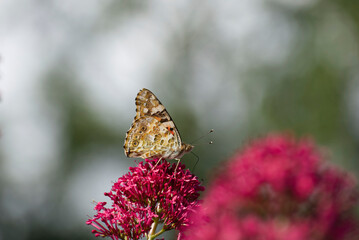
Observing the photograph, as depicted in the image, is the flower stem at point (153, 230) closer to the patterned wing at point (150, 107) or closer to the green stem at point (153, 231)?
the green stem at point (153, 231)

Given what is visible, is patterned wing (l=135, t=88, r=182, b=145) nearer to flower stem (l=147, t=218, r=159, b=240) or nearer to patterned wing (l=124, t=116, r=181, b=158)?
patterned wing (l=124, t=116, r=181, b=158)

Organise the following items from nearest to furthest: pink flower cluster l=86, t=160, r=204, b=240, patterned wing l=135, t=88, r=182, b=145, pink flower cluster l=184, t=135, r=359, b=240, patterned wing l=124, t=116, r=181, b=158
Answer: pink flower cluster l=184, t=135, r=359, b=240 → pink flower cluster l=86, t=160, r=204, b=240 → patterned wing l=124, t=116, r=181, b=158 → patterned wing l=135, t=88, r=182, b=145

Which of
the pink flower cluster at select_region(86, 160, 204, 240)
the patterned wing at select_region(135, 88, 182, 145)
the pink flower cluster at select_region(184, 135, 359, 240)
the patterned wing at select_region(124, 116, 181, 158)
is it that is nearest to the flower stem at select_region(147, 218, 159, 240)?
the pink flower cluster at select_region(86, 160, 204, 240)

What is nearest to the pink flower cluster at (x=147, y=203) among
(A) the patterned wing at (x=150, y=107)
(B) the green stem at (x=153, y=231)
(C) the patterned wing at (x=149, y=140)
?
(B) the green stem at (x=153, y=231)

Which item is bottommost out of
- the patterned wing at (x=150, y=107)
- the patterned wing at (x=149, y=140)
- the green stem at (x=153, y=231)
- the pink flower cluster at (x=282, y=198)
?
the pink flower cluster at (x=282, y=198)

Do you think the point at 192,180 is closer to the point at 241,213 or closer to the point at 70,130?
the point at 241,213

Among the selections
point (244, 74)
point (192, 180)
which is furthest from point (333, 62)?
point (192, 180)
